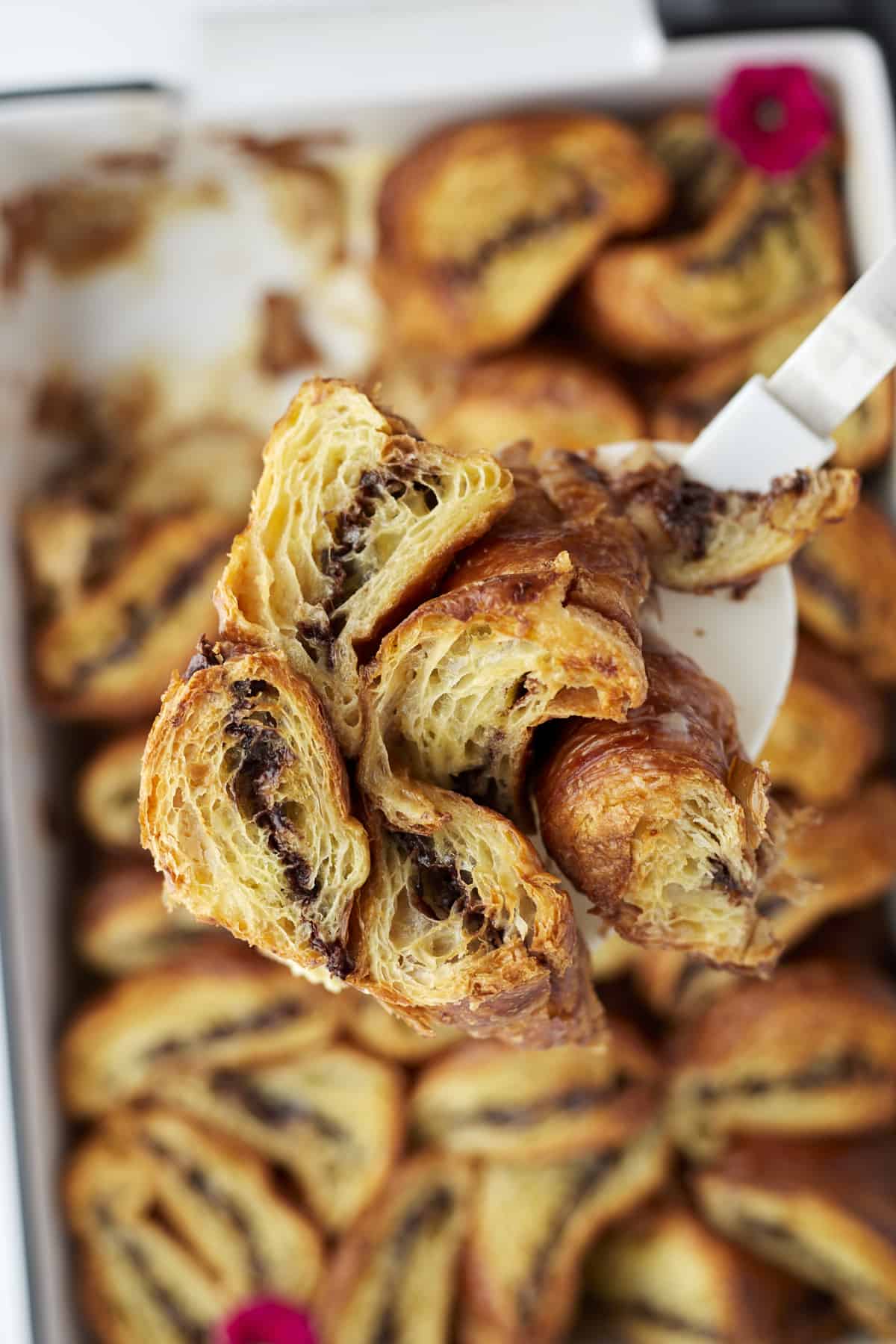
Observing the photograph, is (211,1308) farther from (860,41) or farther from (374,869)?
(860,41)

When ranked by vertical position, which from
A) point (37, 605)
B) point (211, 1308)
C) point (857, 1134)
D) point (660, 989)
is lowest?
point (211, 1308)

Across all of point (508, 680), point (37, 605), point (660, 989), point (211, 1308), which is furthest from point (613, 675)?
point (211, 1308)

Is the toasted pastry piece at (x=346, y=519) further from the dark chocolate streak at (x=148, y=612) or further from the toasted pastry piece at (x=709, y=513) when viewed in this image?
the dark chocolate streak at (x=148, y=612)

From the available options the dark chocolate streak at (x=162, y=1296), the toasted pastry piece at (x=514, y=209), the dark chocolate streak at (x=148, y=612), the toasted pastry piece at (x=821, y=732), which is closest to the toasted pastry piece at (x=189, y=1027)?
the dark chocolate streak at (x=162, y=1296)

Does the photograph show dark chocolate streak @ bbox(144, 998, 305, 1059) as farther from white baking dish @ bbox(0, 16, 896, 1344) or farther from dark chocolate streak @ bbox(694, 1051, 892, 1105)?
dark chocolate streak @ bbox(694, 1051, 892, 1105)

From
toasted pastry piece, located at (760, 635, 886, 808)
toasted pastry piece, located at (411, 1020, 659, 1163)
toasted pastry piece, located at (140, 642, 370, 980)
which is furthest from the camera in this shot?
toasted pastry piece, located at (411, 1020, 659, 1163)

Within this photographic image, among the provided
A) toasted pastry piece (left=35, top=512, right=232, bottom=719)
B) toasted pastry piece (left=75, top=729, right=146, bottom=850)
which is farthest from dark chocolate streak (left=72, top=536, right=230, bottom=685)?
toasted pastry piece (left=75, top=729, right=146, bottom=850)
